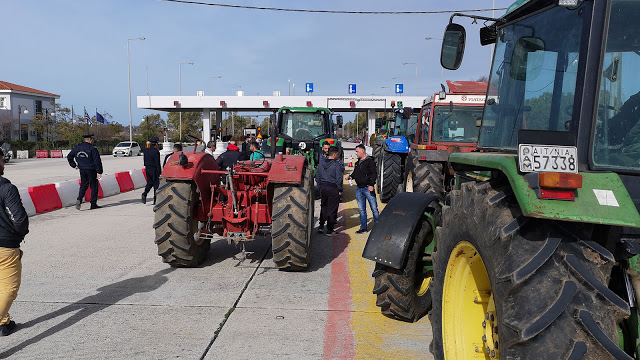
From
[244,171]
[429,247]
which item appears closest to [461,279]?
[429,247]

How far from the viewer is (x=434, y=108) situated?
31.0ft

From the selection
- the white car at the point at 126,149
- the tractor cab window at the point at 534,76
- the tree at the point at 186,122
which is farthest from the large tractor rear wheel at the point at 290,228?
the tree at the point at 186,122

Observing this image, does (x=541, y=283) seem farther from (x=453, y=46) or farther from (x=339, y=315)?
(x=339, y=315)

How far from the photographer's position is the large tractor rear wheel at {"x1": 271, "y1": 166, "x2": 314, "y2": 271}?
6273 mm

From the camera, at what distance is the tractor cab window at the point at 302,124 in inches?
587

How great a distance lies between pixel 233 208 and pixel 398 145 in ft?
20.0

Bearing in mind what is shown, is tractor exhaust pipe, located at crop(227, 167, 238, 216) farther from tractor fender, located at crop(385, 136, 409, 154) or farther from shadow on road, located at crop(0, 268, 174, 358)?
tractor fender, located at crop(385, 136, 409, 154)

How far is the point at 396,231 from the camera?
4.49m

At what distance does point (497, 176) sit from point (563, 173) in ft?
1.85

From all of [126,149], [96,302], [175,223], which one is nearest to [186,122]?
[126,149]

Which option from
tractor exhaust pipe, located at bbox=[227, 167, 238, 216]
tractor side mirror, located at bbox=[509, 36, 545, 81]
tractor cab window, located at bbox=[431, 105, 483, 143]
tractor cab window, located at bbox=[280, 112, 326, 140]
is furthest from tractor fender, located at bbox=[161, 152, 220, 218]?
tractor cab window, located at bbox=[280, 112, 326, 140]

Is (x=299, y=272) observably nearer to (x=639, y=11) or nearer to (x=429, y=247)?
(x=429, y=247)

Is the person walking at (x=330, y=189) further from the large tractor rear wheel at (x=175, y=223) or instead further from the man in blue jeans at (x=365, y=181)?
the large tractor rear wheel at (x=175, y=223)

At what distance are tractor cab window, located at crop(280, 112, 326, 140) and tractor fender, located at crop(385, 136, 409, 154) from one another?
3.34 meters
